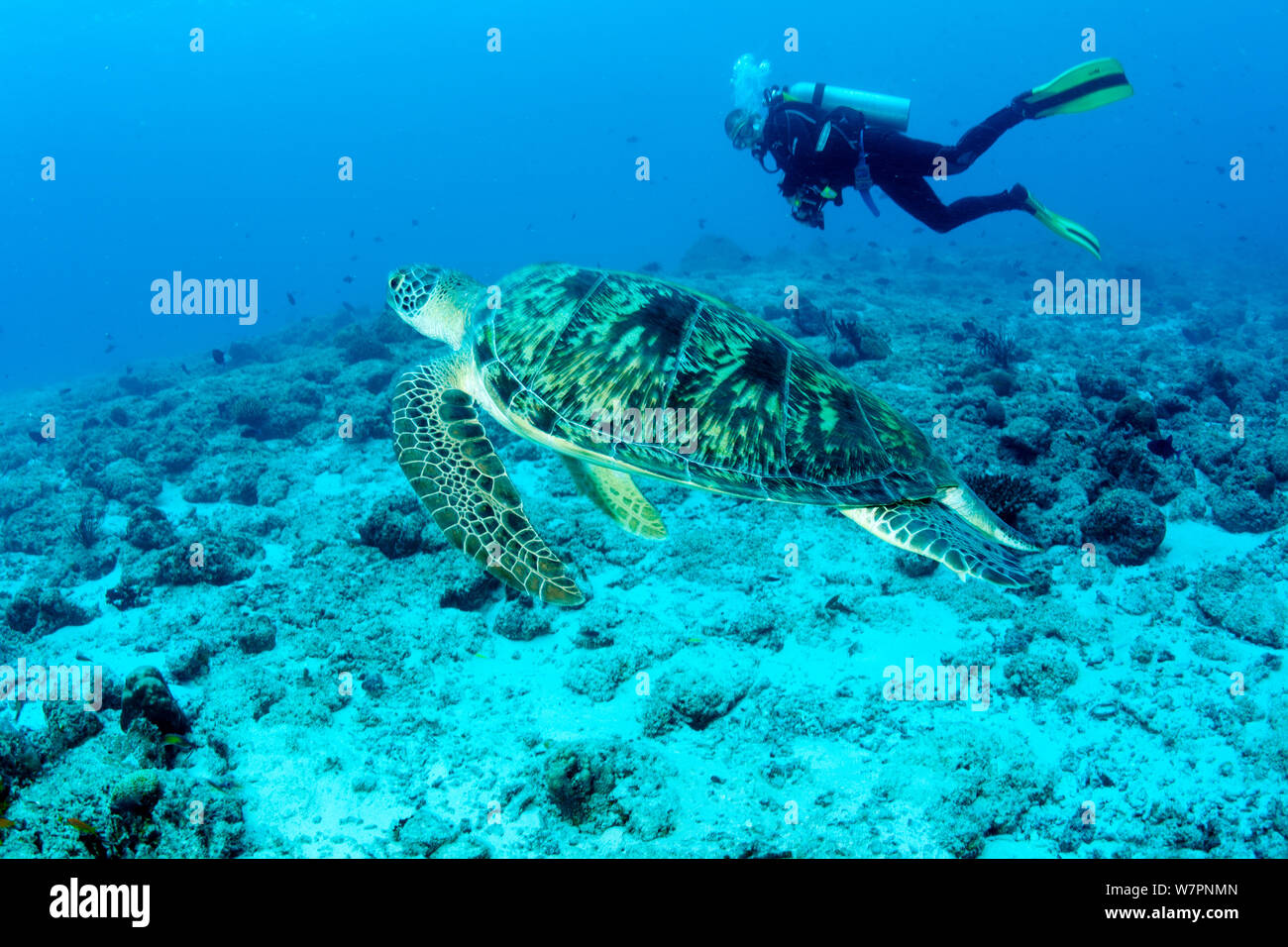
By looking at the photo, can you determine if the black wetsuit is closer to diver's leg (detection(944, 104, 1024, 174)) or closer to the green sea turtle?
diver's leg (detection(944, 104, 1024, 174))

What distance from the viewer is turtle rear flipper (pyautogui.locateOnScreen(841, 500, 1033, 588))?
319cm

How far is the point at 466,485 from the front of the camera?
161 inches

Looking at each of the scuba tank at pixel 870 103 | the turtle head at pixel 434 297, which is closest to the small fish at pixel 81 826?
the turtle head at pixel 434 297

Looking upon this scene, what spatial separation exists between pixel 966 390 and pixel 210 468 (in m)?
10.5

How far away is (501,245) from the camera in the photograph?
76000 millimetres

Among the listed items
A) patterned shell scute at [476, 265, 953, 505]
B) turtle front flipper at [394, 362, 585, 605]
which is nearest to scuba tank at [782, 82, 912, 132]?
patterned shell scute at [476, 265, 953, 505]

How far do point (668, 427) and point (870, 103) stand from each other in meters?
7.61

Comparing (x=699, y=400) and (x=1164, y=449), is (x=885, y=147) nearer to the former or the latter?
(x=1164, y=449)

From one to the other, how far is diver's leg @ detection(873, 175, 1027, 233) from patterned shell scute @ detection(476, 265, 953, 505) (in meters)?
5.87

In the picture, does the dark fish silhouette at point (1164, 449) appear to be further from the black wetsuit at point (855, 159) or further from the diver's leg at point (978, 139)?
the diver's leg at point (978, 139)

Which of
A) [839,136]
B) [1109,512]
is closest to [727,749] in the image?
[1109,512]

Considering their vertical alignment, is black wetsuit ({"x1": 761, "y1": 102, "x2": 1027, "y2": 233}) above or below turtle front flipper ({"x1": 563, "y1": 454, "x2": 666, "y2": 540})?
above
